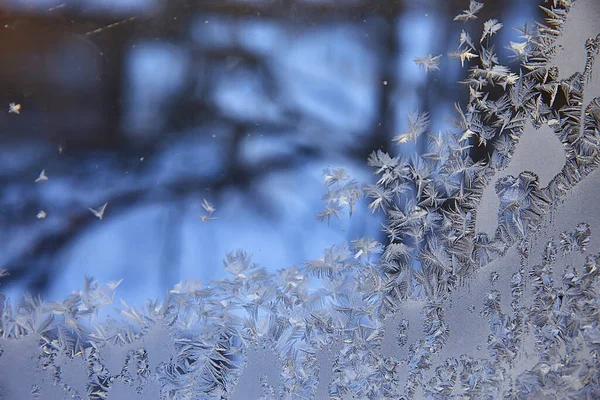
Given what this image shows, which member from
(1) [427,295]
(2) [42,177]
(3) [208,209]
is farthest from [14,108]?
(1) [427,295]

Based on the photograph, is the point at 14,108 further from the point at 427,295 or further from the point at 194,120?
the point at 427,295

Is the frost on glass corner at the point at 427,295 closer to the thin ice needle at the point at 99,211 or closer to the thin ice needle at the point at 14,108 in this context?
the thin ice needle at the point at 99,211

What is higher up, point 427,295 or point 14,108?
point 14,108

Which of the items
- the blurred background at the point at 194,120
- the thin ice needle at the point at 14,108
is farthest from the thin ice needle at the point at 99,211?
the thin ice needle at the point at 14,108

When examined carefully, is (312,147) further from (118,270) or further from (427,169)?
(118,270)

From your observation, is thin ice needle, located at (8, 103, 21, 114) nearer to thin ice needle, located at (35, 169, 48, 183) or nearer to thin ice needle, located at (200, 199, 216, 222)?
thin ice needle, located at (35, 169, 48, 183)
